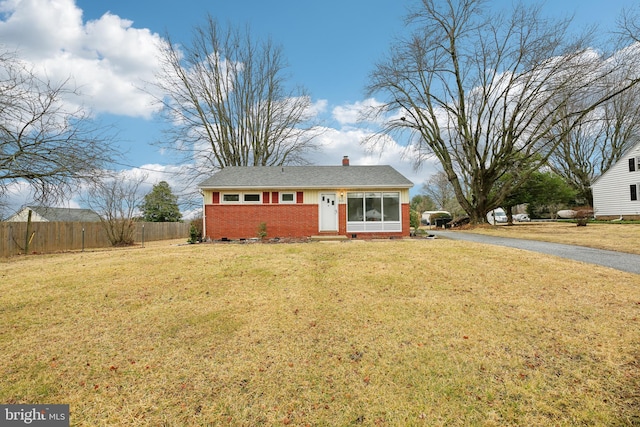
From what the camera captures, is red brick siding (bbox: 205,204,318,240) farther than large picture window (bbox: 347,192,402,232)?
No

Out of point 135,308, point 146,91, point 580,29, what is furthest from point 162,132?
point 580,29

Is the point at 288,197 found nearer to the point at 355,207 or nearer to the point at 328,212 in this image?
the point at 328,212

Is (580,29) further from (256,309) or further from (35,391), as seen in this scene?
(35,391)

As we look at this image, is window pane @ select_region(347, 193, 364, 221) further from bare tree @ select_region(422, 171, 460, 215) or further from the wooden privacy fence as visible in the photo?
bare tree @ select_region(422, 171, 460, 215)

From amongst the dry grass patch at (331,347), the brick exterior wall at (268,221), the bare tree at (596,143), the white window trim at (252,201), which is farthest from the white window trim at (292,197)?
the bare tree at (596,143)

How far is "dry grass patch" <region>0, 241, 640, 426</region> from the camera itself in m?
2.73

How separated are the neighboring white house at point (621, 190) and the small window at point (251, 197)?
92.8 ft

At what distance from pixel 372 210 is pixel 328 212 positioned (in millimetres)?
2359

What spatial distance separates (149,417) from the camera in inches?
104

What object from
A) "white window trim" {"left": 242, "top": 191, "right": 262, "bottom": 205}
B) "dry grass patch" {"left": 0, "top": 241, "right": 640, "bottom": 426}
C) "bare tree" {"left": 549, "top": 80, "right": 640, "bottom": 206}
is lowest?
"dry grass patch" {"left": 0, "top": 241, "right": 640, "bottom": 426}

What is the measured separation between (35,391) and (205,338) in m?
1.74

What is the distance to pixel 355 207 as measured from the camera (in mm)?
15625

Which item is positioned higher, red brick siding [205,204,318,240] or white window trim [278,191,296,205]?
white window trim [278,191,296,205]

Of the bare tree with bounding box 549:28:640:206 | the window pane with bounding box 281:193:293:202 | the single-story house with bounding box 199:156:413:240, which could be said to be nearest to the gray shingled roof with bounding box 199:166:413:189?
the single-story house with bounding box 199:156:413:240
